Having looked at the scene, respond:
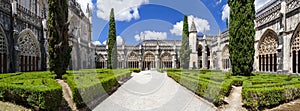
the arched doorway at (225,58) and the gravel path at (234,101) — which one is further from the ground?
the arched doorway at (225,58)

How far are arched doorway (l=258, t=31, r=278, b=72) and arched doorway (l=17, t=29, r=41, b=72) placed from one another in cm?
2467

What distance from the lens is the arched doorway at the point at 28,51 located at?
17562 mm

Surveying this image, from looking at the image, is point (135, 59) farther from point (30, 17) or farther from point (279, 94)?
point (279, 94)

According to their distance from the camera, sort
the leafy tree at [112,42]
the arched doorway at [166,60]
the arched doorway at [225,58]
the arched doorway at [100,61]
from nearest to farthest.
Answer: the leafy tree at [112,42]
the arched doorway at [225,58]
the arched doorway at [100,61]
the arched doorway at [166,60]

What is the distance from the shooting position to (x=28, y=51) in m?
18.8

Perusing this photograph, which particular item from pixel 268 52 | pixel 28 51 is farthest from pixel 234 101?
pixel 28 51

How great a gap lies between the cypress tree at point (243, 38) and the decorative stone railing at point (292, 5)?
4638 millimetres

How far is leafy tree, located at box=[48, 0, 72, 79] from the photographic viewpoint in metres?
12.1

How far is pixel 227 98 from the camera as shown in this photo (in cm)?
934

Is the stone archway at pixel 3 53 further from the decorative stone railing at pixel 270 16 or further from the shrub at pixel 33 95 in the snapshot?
the decorative stone railing at pixel 270 16

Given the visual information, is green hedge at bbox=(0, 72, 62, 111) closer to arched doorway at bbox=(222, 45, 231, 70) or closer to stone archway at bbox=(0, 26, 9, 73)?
stone archway at bbox=(0, 26, 9, 73)

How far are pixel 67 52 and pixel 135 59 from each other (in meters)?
34.2

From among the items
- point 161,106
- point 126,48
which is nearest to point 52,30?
point 161,106

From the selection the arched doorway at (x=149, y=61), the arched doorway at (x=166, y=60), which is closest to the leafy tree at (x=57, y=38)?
the arched doorway at (x=149, y=61)
